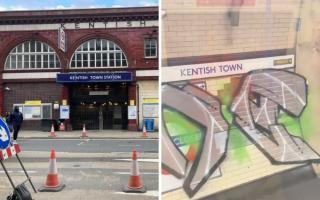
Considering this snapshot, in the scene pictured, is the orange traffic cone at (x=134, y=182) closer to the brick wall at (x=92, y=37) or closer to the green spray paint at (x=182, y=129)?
the green spray paint at (x=182, y=129)

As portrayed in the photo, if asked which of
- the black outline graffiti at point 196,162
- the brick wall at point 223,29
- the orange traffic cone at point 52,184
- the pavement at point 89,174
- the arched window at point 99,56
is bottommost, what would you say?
the pavement at point 89,174

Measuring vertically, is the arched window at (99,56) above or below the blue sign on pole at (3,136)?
above

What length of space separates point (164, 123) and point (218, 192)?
3.12 feet

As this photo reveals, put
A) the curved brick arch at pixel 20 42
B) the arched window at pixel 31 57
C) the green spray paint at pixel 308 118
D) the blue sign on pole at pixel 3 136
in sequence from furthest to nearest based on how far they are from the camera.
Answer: the arched window at pixel 31 57, the curved brick arch at pixel 20 42, the blue sign on pole at pixel 3 136, the green spray paint at pixel 308 118

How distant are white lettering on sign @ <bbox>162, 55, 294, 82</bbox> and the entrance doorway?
26.7m

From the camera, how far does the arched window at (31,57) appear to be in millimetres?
31328

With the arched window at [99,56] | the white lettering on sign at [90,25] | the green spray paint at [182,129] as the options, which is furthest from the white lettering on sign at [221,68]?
the white lettering on sign at [90,25]

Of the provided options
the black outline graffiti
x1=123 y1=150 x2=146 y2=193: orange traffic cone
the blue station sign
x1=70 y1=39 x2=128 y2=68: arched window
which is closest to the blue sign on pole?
x1=123 y1=150 x2=146 y2=193: orange traffic cone

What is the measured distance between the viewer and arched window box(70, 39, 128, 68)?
102ft

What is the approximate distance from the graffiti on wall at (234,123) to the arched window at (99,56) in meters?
26.6

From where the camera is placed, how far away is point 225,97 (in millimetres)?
4516

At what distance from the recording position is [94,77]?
1171 inches

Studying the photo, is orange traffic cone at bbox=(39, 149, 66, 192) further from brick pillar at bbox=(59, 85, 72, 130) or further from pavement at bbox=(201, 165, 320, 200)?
brick pillar at bbox=(59, 85, 72, 130)

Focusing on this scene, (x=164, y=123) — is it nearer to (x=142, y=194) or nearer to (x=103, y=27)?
(x=142, y=194)
